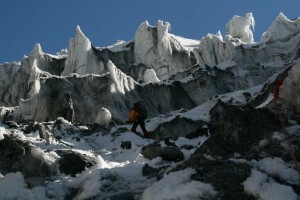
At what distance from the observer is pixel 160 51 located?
80.1 m

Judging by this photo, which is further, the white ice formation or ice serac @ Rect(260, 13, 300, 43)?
ice serac @ Rect(260, 13, 300, 43)

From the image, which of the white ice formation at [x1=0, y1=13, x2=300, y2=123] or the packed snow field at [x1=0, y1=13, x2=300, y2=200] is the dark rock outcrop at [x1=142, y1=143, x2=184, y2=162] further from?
the white ice formation at [x1=0, y1=13, x2=300, y2=123]

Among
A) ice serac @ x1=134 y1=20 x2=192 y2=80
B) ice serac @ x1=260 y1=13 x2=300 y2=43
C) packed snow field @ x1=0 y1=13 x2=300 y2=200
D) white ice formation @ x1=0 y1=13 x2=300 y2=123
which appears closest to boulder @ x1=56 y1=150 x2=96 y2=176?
packed snow field @ x1=0 y1=13 x2=300 y2=200

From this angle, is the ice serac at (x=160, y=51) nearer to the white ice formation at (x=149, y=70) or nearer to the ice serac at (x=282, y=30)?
the white ice formation at (x=149, y=70)

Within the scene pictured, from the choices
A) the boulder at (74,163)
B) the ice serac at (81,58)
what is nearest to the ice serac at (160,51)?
the ice serac at (81,58)

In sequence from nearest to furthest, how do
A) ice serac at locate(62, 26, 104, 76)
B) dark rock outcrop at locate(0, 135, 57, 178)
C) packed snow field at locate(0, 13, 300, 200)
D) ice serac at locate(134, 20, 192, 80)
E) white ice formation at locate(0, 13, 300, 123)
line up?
packed snow field at locate(0, 13, 300, 200), dark rock outcrop at locate(0, 135, 57, 178), white ice formation at locate(0, 13, 300, 123), ice serac at locate(62, 26, 104, 76), ice serac at locate(134, 20, 192, 80)

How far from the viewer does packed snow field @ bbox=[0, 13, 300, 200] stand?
8484 millimetres

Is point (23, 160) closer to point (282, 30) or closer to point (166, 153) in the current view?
point (166, 153)

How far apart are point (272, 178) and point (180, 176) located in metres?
1.52

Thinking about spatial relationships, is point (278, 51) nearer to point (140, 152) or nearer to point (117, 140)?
point (117, 140)

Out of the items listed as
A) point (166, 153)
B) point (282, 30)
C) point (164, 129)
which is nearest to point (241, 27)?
point (282, 30)

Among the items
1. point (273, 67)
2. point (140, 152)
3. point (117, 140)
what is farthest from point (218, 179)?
point (273, 67)

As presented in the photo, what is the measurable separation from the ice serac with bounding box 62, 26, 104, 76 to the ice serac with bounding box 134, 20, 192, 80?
8.75 metres

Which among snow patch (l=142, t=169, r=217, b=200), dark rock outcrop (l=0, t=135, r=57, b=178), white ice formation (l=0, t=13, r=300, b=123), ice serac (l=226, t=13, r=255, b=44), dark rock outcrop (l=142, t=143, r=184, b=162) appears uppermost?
ice serac (l=226, t=13, r=255, b=44)
